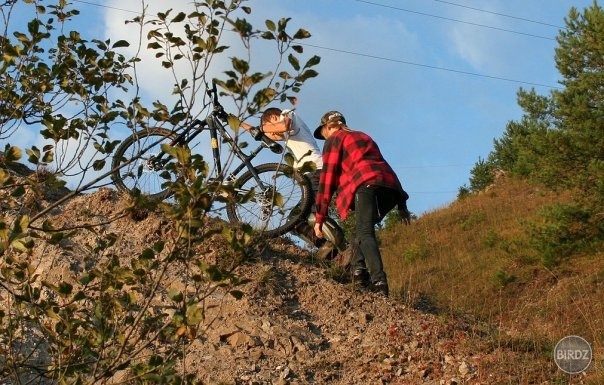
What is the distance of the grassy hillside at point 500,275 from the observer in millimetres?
8414

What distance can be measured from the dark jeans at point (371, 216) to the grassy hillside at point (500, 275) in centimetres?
69

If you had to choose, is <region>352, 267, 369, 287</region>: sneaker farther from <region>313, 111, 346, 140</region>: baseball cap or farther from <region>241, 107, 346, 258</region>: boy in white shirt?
<region>313, 111, 346, 140</region>: baseball cap

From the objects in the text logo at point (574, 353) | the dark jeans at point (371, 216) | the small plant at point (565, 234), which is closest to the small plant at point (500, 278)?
the small plant at point (565, 234)

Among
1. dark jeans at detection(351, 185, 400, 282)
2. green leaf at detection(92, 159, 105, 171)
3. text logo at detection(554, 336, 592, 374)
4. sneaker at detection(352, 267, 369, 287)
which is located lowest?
text logo at detection(554, 336, 592, 374)

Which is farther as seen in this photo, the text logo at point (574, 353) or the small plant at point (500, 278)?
the small plant at point (500, 278)

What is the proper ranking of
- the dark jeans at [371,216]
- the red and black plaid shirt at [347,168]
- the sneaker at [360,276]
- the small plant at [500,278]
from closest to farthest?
the dark jeans at [371,216] < the red and black plaid shirt at [347,168] < the sneaker at [360,276] < the small plant at [500,278]

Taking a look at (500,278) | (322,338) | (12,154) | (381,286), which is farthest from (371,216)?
(500,278)

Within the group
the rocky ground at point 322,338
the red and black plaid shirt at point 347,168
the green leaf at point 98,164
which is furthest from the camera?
the red and black plaid shirt at point 347,168

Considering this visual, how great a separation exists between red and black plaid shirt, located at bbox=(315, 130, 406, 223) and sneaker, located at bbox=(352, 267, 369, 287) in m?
0.55

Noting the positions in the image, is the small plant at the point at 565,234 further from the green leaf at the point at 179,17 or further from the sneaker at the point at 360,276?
the green leaf at the point at 179,17

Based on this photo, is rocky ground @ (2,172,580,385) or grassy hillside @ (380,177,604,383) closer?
rocky ground @ (2,172,580,385)

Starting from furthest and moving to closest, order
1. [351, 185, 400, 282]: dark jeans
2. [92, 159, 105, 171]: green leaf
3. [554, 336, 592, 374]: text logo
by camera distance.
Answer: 1. [351, 185, 400, 282]: dark jeans
2. [554, 336, 592, 374]: text logo
3. [92, 159, 105, 171]: green leaf

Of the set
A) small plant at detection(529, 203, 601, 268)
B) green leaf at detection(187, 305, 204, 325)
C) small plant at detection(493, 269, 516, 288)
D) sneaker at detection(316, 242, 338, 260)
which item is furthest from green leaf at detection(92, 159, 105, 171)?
small plant at detection(529, 203, 601, 268)

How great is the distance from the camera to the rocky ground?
6.48 m
